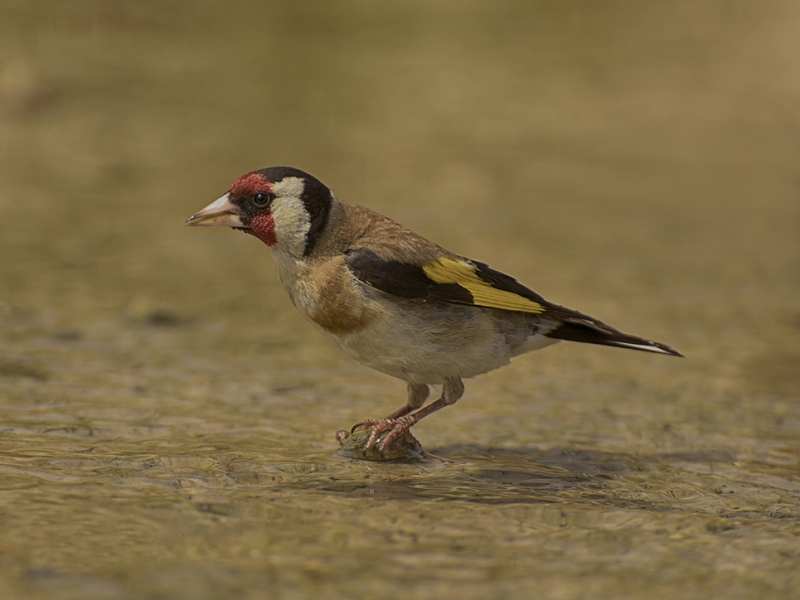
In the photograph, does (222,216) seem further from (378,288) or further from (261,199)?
(378,288)

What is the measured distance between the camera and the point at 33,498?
12.9 feet

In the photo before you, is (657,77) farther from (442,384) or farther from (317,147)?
(442,384)

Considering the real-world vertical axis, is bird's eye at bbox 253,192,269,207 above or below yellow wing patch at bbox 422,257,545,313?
above

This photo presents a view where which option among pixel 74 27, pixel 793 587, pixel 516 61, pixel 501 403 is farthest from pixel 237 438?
pixel 516 61

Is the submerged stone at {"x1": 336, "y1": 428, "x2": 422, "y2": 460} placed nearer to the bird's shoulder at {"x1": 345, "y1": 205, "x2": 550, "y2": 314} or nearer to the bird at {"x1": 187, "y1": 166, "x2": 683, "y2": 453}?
the bird at {"x1": 187, "y1": 166, "x2": 683, "y2": 453}

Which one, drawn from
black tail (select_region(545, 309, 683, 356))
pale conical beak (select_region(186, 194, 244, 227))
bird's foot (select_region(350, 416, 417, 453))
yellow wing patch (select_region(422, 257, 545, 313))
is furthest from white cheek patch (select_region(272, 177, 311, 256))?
black tail (select_region(545, 309, 683, 356))

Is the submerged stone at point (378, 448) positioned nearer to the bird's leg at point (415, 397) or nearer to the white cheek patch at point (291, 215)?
the bird's leg at point (415, 397)

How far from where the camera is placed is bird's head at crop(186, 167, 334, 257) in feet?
15.8

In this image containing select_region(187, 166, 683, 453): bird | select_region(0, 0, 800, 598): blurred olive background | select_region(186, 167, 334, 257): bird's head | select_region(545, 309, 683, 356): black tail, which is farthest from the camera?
select_region(545, 309, 683, 356): black tail

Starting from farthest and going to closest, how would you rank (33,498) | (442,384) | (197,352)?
1. (197,352)
2. (442,384)
3. (33,498)

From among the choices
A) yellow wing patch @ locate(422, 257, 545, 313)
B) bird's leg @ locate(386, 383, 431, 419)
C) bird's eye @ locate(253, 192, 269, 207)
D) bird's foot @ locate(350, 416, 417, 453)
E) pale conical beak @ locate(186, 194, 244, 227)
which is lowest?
bird's foot @ locate(350, 416, 417, 453)

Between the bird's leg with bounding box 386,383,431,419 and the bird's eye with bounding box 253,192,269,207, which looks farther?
the bird's leg with bounding box 386,383,431,419

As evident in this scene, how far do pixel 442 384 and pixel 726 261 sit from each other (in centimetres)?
532

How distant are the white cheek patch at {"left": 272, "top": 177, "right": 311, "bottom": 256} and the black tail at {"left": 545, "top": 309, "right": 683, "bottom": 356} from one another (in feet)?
4.27
